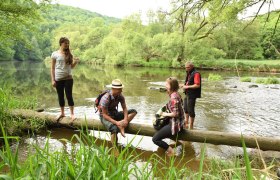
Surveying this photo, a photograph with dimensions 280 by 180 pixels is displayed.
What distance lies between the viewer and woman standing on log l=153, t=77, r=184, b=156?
5.83m

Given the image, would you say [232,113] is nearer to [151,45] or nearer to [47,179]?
[47,179]

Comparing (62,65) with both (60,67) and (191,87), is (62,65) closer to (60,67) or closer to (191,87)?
(60,67)

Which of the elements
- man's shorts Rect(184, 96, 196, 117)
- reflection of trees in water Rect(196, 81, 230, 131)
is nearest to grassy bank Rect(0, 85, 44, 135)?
man's shorts Rect(184, 96, 196, 117)

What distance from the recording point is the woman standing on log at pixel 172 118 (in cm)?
583

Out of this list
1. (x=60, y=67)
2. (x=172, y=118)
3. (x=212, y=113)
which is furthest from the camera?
(x=212, y=113)

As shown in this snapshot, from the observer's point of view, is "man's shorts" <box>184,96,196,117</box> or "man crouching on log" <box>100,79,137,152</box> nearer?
"man crouching on log" <box>100,79,137,152</box>

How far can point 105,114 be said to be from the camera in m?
6.12

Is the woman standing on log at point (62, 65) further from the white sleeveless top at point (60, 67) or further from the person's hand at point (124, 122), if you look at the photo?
the person's hand at point (124, 122)

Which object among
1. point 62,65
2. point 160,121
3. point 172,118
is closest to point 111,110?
point 160,121

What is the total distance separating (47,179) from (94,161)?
420mm

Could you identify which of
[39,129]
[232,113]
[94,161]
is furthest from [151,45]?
[94,161]

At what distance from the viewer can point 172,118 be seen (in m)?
5.84

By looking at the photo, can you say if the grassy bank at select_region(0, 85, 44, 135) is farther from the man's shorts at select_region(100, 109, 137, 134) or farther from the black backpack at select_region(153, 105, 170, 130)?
the black backpack at select_region(153, 105, 170, 130)

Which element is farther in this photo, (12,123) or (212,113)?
(212,113)
